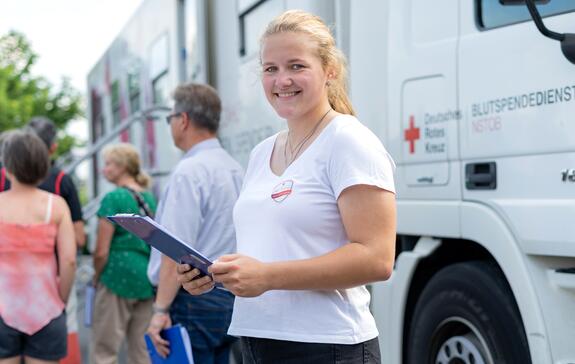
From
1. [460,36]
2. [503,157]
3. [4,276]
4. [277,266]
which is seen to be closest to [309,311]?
[277,266]

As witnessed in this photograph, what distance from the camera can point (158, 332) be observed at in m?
3.57

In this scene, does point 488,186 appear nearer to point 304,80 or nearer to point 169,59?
point 304,80

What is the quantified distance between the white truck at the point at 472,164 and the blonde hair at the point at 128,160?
50.4 inches

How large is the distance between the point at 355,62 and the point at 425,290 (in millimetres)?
1131

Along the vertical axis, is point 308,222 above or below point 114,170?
below

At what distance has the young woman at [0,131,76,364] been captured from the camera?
14.3 ft

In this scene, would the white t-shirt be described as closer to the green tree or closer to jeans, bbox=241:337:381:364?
jeans, bbox=241:337:381:364

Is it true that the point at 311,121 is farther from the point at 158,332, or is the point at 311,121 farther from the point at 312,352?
the point at 158,332

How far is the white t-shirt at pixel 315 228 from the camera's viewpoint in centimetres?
214

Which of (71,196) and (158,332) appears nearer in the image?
(158,332)

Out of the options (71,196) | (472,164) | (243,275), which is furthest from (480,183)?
(71,196)

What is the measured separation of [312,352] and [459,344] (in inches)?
65.8

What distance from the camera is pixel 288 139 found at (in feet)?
7.88

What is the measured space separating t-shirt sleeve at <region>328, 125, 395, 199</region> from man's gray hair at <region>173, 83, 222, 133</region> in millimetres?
1812
